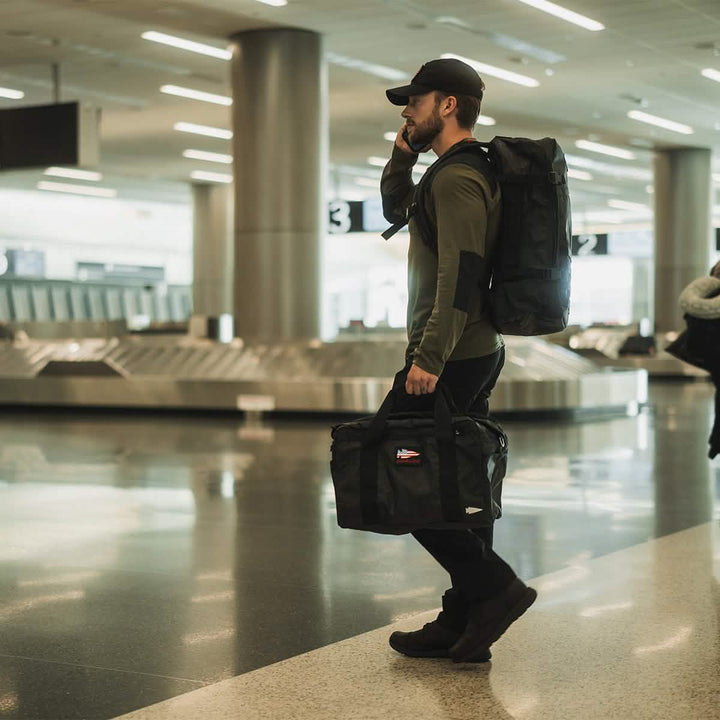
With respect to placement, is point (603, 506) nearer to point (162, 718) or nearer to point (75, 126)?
point (162, 718)

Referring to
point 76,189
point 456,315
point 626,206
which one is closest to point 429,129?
point 456,315

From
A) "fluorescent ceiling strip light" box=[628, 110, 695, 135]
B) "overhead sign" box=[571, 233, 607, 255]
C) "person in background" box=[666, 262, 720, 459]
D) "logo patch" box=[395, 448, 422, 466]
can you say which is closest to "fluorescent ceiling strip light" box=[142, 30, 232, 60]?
"fluorescent ceiling strip light" box=[628, 110, 695, 135]

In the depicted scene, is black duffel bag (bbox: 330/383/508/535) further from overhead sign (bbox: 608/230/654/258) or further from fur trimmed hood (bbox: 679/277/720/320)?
overhead sign (bbox: 608/230/654/258)

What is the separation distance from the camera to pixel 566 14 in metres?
16.9

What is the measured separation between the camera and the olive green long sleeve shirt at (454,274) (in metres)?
3.69

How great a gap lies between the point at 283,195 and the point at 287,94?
145 centimetres

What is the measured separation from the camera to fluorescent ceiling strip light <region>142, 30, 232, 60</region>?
18266mm

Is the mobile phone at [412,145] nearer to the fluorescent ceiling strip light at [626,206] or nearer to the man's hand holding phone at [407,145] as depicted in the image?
the man's hand holding phone at [407,145]

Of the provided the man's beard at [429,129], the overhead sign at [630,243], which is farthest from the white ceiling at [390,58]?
the overhead sign at [630,243]

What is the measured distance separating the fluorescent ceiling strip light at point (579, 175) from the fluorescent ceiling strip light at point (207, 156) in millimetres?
10047

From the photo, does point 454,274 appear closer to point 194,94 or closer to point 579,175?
point 194,94

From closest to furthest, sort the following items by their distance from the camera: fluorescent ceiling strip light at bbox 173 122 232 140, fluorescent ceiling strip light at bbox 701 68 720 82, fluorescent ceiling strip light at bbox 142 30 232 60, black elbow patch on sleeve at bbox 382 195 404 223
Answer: black elbow patch on sleeve at bbox 382 195 404 223
fluorescent ceiling strip light at bbox 142 30 232 60
fluorescent ceiling strip light at bbox 701 68 720 82
fluorescent ceiling strip light at bbox 173 122 232 140

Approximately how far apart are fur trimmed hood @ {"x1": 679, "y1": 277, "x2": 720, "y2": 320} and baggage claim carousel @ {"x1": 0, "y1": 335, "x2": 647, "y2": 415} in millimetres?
8970

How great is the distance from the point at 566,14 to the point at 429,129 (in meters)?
13.8
